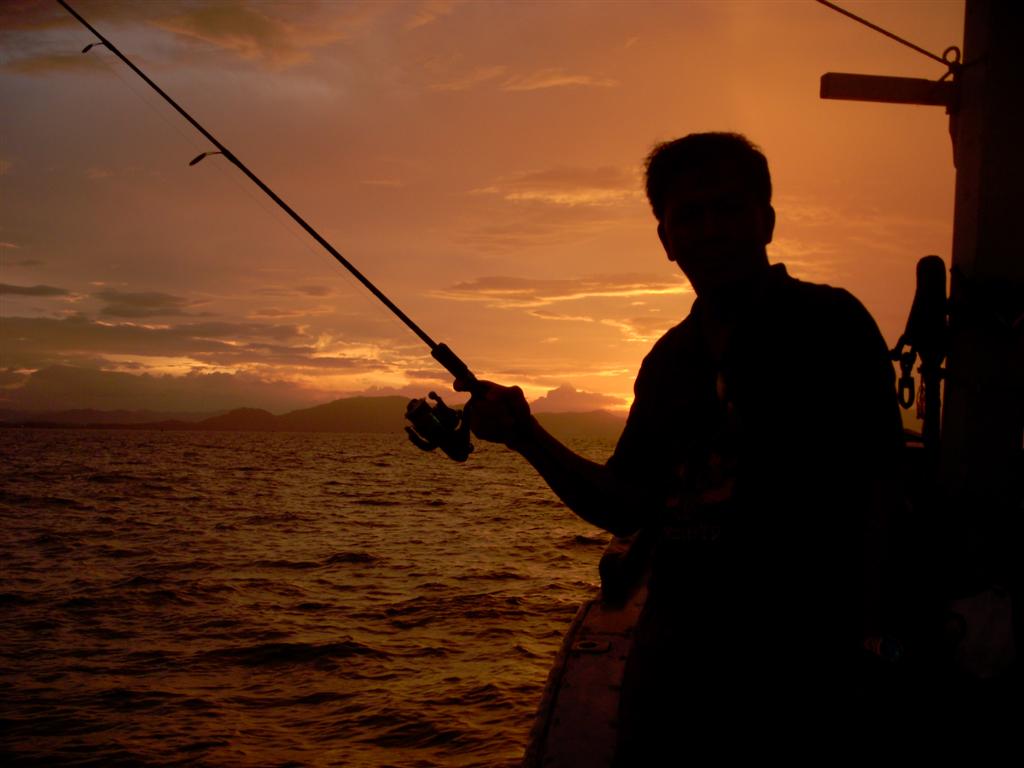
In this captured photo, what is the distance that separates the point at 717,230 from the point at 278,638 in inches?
408

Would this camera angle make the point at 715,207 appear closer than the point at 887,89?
Yes

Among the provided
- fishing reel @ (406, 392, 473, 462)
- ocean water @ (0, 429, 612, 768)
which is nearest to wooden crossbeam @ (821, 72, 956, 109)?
fishing reel @ (406, 392, 473, 462)

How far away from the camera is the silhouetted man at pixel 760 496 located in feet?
6.17

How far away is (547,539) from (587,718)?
1775 cm

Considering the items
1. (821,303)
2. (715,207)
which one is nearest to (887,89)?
(715,207)

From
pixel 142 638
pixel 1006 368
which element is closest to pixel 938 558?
pixel 1006 368

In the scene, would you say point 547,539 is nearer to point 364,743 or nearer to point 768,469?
point 364,743

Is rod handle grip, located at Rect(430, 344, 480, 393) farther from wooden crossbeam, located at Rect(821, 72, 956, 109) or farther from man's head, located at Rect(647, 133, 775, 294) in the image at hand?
wooden crossbeam, located at Rect(821, 72, 956, 109)

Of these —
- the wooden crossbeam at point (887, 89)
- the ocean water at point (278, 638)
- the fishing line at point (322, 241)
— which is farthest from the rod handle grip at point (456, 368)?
the ocean water at point (278, 638)

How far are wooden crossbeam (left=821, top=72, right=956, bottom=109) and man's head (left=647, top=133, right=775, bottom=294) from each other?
8.35ft

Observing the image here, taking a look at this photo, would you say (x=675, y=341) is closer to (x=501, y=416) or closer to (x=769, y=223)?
(x=769, y=223)

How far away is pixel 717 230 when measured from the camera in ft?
7.22

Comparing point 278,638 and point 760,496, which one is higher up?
point 760,496

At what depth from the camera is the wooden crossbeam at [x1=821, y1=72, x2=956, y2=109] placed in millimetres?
4211
